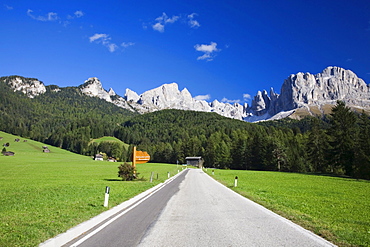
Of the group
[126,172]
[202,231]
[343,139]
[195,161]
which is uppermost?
[343,139]

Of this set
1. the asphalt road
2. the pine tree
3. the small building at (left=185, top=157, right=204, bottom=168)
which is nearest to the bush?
the asphalt road

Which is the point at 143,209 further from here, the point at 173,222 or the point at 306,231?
the point at 306,231

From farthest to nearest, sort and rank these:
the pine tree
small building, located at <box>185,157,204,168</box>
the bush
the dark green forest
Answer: small building, located at <box>185,157,204,168</box>
the dark green forest
the pine tree
the bush

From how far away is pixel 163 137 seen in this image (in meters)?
190

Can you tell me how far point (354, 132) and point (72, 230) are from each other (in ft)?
210

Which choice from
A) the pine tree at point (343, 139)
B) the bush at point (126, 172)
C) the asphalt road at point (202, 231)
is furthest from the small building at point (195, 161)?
the asphalt road at point (202, 231)

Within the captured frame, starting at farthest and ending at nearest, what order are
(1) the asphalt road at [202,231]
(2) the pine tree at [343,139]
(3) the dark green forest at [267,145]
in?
(3) the dark green forest at [267,145] → (2) the pine tree at [343,139] → (1) the asphalt road at [202,231]

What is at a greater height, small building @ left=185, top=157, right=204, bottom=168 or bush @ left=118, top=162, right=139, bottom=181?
small building @ left=185, top=157, right=204, bottom=168

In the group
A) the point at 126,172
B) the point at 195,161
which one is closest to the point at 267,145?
the point at 195,161

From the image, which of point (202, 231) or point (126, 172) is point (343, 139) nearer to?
point (126, 172)

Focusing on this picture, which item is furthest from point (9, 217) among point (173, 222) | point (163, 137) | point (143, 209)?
point (163, 137)

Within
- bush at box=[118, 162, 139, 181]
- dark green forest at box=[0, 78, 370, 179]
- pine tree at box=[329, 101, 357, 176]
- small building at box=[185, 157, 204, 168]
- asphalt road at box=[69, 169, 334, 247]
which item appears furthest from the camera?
small building at box=[185, 157, 204, 168]

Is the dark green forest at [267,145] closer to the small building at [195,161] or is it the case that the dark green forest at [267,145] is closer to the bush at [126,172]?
the small building at [195,161]

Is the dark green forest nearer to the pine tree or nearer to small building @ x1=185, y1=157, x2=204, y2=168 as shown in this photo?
the pine tree
